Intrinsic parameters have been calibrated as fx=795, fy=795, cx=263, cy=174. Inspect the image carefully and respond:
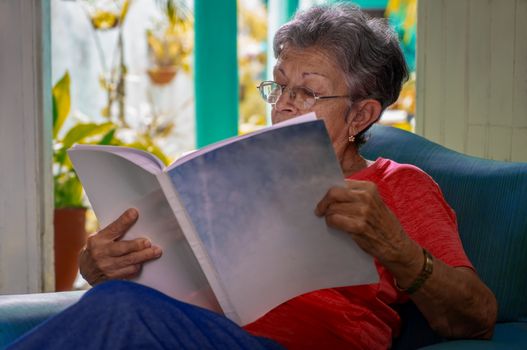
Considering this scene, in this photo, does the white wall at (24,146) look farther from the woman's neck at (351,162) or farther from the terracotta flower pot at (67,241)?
the woman's neck at (351,162)

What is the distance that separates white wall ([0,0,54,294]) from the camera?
2.63m

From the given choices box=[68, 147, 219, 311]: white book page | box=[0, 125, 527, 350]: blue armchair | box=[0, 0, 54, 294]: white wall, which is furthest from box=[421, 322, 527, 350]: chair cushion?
box=[0, 0, 54, 294]: white wall

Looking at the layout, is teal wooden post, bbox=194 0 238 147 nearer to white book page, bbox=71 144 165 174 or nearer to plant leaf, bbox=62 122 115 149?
plant leaf, bbox=62 122 115 149

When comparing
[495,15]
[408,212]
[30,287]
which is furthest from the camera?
[30,287]

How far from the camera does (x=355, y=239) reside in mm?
1320

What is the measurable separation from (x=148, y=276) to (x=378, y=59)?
667 mm

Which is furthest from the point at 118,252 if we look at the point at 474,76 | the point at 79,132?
the point at 79,132

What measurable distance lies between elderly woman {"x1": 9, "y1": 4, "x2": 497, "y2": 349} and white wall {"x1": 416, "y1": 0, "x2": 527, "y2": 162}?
82 centimetres

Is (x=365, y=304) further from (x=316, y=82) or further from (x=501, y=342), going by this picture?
(x=316, y=82)

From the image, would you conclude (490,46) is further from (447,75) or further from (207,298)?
(207,298)

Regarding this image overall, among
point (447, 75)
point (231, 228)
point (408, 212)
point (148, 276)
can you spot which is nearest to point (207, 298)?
point (148, 276)

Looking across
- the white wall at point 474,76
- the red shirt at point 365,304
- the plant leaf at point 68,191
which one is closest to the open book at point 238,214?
the red shirt at point 365,304

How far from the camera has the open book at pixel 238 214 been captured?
4.06 ft

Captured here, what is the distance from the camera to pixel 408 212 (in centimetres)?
156
